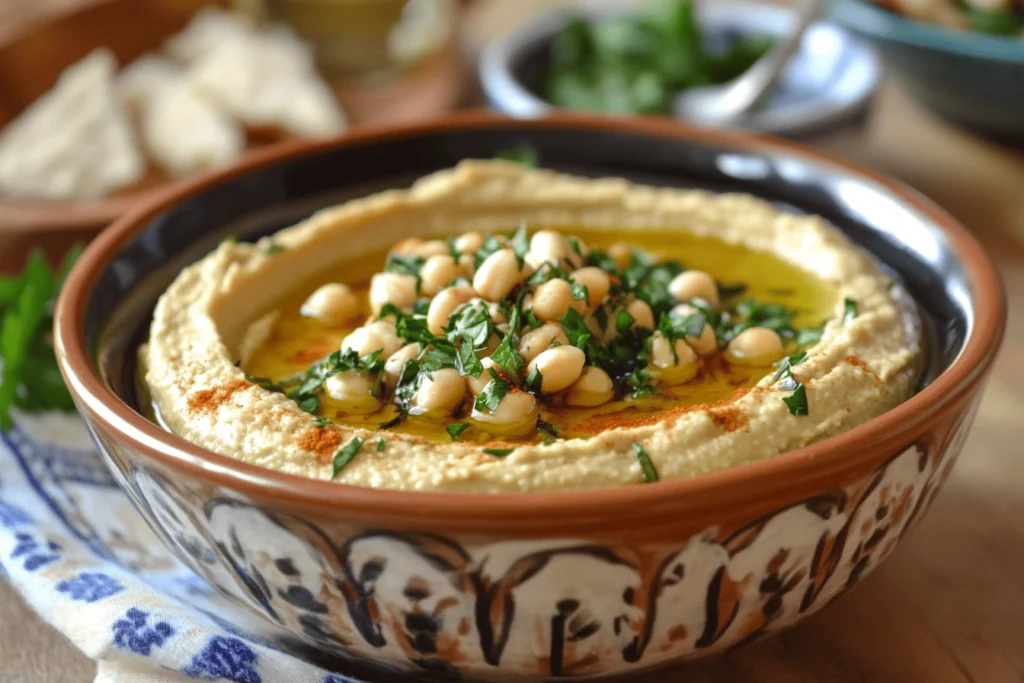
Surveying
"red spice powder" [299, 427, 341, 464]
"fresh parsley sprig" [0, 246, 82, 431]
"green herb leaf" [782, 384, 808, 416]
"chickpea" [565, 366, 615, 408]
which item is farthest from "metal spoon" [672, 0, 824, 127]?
"red spice powder" [299, 427, 341, 464]

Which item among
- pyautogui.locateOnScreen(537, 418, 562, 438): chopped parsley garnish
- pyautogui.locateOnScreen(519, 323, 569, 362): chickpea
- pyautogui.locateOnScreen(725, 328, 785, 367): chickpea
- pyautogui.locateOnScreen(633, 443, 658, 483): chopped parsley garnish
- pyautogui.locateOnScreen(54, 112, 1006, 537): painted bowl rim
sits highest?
pyautogui.locateOnScreen(54, 112, 1006, 537): painted bowl rim

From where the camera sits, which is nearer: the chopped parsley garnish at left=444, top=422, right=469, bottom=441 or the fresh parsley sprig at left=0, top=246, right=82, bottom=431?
the chopped parsley garnish at left=444, top=422, right=469, bottom=441

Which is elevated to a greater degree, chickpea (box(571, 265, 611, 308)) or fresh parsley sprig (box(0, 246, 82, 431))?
chickpea (box(571, 265, 611, 308))

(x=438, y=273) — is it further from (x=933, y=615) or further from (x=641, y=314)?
(x=933, y=615)

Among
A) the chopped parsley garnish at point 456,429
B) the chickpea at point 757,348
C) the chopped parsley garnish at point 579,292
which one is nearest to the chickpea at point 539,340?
the chopped parsley garnish at point 579,292

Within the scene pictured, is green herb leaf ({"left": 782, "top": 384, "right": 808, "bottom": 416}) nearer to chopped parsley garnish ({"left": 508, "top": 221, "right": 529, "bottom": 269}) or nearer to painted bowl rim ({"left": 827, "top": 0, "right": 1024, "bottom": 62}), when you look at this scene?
chopped parsley garnish ({"left": 508, "top": 221, "right": 529, "bottom": 269})

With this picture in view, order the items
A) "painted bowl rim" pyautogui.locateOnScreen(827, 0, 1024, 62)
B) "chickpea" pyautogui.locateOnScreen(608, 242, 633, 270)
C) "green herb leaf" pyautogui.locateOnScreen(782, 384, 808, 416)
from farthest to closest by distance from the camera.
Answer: "painted bowl rim" pyautogui.locateOnScreen(827, 0, 1024, 62), "chickpea" pyautogui.locateOnScreen(608, 242, 633, 270), "green herb leaf" pyautogui.locateOnScreen(782, 384, 808, 416)

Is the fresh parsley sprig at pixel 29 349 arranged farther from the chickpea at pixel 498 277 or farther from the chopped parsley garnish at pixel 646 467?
the chopped parsley garnish at pixel 646 467

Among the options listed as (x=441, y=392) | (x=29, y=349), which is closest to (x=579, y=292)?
(x=441, y=392)
